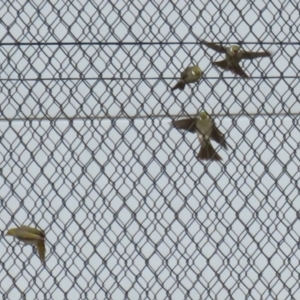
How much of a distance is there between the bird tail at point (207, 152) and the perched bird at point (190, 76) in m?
0.12

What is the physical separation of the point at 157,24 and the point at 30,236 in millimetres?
582

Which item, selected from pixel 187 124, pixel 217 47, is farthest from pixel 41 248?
pixel 217 47

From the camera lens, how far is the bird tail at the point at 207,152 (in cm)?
155

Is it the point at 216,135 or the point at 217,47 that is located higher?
the point at 217,47

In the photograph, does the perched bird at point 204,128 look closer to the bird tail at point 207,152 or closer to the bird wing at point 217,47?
the bird tail at point 207,152

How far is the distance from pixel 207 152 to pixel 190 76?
0.50 feet

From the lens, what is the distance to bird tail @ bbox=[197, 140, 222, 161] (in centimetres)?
155

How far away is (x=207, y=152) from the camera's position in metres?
1.57

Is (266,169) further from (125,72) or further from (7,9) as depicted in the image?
(7,9)

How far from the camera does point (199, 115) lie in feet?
5.08

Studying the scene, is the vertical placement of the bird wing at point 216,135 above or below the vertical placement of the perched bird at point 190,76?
below

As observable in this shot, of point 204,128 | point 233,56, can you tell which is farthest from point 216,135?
point 233,56

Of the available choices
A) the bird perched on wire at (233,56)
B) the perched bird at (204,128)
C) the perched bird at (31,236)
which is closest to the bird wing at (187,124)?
the perched bird at (204,128)

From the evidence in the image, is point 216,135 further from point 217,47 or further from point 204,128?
point 217,47
